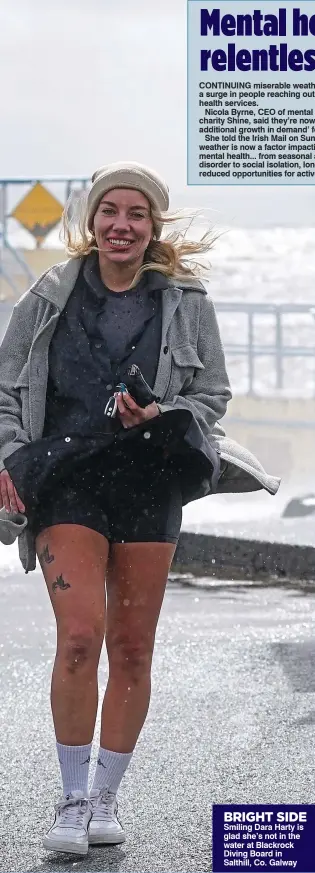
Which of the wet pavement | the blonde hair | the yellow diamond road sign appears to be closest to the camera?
the blonde hair

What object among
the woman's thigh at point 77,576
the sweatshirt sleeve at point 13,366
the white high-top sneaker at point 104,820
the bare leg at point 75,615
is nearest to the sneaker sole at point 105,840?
the white high-top sneaker at point 104,820

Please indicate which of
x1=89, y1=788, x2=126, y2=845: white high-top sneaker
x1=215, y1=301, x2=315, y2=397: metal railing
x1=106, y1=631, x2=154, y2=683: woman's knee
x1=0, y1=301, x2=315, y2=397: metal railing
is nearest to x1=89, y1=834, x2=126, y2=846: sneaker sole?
x1=89, y1=788, x2=126, y2=845: white high-top sneaker

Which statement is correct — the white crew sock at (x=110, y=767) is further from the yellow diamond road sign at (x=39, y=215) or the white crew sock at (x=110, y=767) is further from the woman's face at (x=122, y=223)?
the yellow diamond road sign at (x=39, y=215)

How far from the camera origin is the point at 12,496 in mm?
3633

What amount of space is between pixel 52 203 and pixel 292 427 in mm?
12684

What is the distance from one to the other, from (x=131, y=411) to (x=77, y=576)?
15.2 inches

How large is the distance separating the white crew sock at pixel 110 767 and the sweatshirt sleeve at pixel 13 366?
0.71 m

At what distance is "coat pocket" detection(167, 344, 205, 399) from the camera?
366 cm

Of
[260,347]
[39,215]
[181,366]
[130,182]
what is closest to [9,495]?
[181,366]

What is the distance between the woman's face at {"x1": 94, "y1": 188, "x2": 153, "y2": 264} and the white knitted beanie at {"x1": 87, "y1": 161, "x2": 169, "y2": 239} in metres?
0.02

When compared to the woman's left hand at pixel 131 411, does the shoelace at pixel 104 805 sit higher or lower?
lower

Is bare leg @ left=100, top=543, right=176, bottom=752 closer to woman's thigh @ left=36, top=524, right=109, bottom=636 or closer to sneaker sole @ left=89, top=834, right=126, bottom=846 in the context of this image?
woman's thigh @ left=36, top=524, right=109, bottom=636

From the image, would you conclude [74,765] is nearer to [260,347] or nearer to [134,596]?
[134,596]

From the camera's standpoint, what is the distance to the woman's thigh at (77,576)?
356cm
